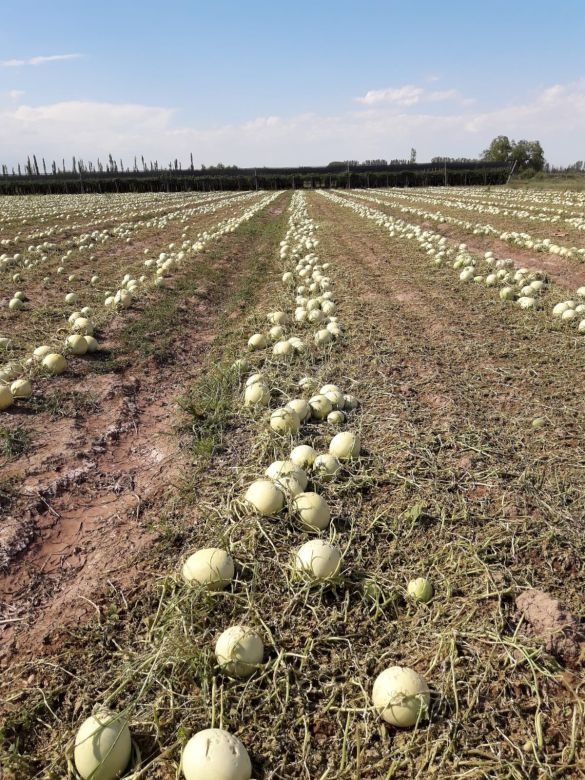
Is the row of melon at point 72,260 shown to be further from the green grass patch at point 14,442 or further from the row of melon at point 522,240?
the row of melon at point 522,240

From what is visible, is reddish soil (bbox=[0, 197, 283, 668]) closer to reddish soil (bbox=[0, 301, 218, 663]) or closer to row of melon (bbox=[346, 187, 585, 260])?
reddish soil (bbox=[0, 301, 218, 663])

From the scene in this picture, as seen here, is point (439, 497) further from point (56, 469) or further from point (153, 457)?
point (56, 469)

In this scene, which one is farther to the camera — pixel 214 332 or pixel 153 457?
pixel 214 332

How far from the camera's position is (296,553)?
329 cm

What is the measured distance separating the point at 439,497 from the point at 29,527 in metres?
3.07

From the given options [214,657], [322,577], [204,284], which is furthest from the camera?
[204,284]

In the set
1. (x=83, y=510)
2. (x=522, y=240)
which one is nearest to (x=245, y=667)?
(x=83, y=510)

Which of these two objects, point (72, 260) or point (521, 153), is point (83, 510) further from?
point (521, 153)

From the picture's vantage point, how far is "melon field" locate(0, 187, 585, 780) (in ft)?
7.73

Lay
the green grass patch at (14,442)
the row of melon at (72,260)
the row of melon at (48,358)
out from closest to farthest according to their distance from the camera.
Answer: the green grass patch at (14,442)
the row of melon at (48,358)
the row of melon at (72,260)

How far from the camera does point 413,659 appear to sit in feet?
8.85

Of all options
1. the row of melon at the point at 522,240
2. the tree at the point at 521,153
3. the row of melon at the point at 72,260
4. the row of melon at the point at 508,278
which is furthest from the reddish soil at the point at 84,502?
the tree at the point at 521,153

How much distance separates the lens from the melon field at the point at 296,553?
2357mm

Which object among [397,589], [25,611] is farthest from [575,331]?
[25,611]
